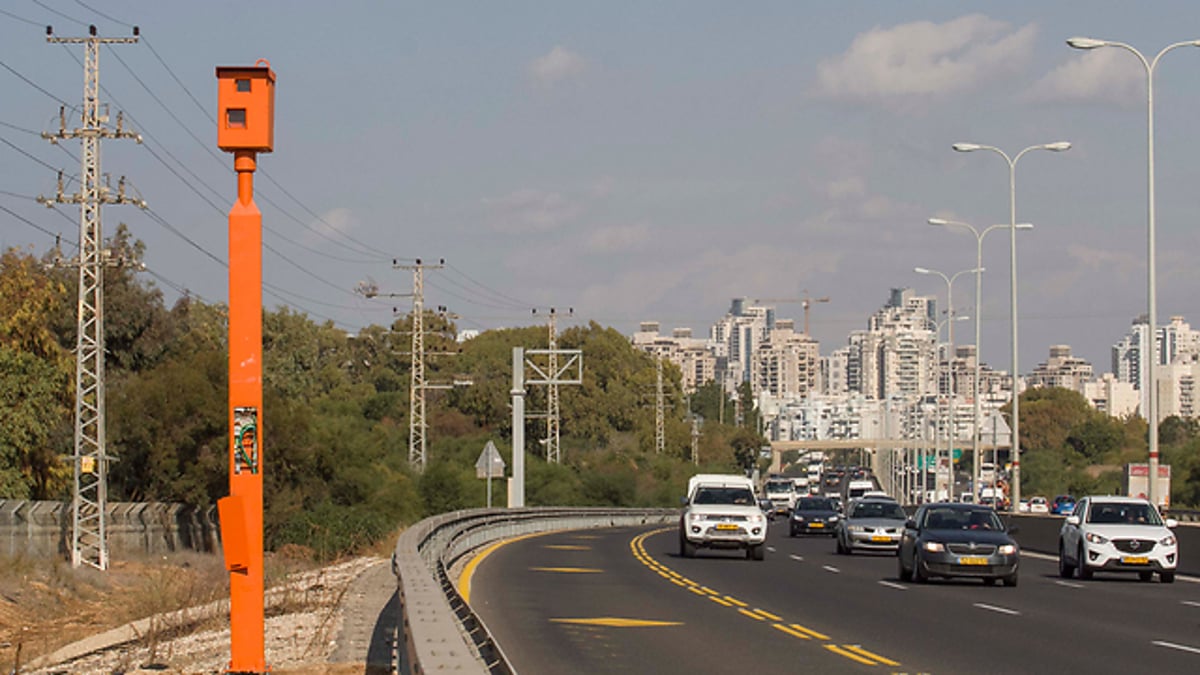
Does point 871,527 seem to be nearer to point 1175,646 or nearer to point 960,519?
point 960,519

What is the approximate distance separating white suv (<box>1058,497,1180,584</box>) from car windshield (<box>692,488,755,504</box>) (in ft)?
27.8

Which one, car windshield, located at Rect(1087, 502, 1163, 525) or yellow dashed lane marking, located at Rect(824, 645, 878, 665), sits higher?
car windshield, located at Rect(1087, 502, 1163, 525)

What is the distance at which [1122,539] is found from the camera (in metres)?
32.4

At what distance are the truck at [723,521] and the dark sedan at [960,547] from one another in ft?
22.4

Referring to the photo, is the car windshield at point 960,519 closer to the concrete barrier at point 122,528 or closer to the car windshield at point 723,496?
the car windshield at point 723,496

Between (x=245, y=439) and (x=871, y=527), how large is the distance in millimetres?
33709

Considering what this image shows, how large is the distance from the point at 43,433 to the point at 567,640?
33543 millimetres

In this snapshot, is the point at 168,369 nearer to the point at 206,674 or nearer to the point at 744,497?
the point at 744,497

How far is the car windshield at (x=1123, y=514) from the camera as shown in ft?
108

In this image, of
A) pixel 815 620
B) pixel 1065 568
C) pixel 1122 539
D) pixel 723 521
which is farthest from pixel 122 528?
pixel 815 620

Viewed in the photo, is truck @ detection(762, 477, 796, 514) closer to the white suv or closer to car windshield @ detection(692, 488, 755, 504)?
car windshield @ detection(692, 488, 755, 504)

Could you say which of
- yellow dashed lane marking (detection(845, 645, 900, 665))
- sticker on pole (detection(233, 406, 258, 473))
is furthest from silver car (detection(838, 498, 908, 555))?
sticker on pole (detection(233, 406, 258, 473))

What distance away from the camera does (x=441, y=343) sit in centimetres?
12294

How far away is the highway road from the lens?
16.7 m
